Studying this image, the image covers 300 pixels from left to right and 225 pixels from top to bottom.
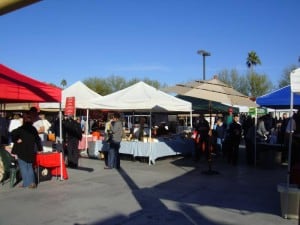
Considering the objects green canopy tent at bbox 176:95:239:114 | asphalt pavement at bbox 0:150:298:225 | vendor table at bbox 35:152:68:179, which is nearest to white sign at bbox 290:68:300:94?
asphalt pavement at bbox 0:150:298:225

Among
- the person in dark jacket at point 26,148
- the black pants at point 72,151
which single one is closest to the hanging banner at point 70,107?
the black pants at point 72,151

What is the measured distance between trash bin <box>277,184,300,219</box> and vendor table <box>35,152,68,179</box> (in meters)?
5.58

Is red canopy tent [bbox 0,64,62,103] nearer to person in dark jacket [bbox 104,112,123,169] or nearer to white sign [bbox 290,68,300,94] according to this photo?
person in dark jacket [bbox 104,112,123,169]

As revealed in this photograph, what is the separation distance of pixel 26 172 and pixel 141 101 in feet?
18.4

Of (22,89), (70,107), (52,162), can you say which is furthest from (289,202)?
(70,107)

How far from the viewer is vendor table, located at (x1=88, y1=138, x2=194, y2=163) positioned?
13.4 m

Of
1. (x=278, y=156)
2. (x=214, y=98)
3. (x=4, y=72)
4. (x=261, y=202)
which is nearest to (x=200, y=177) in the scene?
(x=214, y=98)

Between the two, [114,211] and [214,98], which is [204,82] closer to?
[214,98]

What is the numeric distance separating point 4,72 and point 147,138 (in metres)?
5.97

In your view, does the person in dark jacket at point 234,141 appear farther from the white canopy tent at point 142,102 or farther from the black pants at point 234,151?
the white canopy tent at point 142,102

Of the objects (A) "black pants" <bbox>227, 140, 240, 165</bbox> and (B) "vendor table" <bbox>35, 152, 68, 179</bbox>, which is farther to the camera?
(A) "black pants" <bbox>227, 140, 240, 165</bbox>

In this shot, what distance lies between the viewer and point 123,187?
922 centimetres

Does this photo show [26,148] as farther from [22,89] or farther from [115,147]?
[115,147]

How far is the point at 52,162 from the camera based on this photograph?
9.96m
